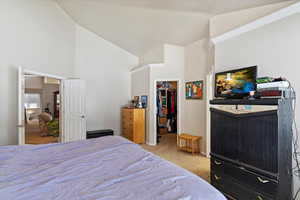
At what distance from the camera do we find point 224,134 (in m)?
2.42

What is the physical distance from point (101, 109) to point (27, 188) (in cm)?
502

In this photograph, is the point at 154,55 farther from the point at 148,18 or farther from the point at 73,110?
the point at 73,110

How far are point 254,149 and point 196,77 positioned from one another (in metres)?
2.80

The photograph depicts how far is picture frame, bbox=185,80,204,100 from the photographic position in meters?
4.41

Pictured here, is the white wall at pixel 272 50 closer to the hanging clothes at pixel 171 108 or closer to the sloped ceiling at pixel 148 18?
the sloped ceiling at pixel 148 18

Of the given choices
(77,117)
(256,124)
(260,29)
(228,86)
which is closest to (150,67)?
(77,117)

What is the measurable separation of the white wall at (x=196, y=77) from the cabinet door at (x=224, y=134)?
5.77 feet

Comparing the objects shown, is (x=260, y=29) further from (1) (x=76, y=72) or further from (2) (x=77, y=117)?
(1) (x=76, y=72)

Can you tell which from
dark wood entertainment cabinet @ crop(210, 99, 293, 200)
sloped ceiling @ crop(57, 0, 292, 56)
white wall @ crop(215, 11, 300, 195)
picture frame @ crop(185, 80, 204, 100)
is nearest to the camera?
dark wood entertainment cabinet @ crop(210, 99, 293, 200)

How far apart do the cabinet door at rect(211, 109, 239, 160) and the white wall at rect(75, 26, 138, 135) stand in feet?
13.5

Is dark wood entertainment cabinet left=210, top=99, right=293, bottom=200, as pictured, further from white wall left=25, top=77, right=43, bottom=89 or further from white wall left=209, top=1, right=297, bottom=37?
white wall left=25, top=77, right=43, bottom=89

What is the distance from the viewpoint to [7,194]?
94 cm

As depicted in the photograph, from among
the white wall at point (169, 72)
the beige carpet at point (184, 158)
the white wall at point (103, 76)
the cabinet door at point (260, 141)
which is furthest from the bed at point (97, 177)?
the white wall at point (103, 76)

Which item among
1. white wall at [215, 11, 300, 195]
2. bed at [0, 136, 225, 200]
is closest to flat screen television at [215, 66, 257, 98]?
white wall at [215, 11, 300, 195]
